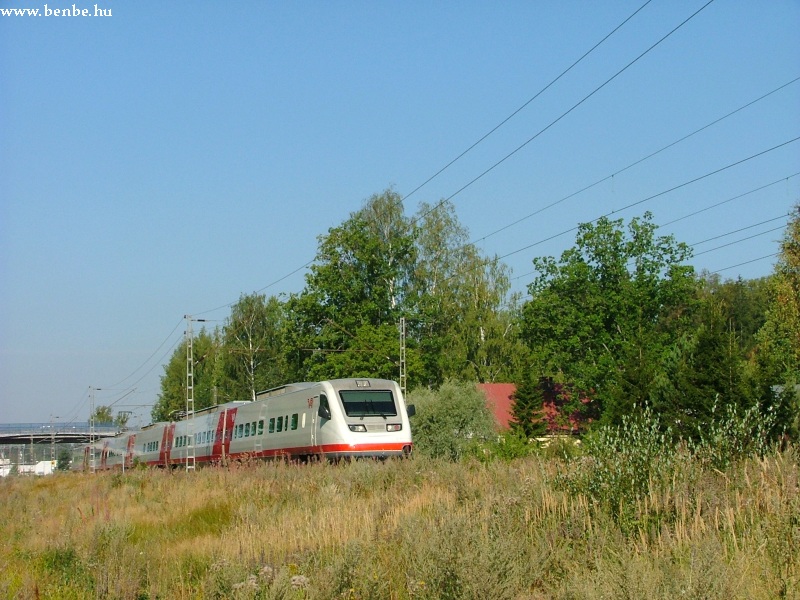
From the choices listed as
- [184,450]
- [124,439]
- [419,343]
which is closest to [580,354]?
[419,343]

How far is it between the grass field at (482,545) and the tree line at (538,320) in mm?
32078

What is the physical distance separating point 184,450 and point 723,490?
36961mm

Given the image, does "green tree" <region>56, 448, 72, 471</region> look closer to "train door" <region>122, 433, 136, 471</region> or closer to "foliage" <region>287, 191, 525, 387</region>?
"train door" <region>122, 433, 136, 471</region>

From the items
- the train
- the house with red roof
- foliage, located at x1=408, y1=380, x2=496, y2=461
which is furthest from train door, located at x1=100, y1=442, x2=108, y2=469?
foliage, located at x1=408, y1=380, x2=496, y2=461

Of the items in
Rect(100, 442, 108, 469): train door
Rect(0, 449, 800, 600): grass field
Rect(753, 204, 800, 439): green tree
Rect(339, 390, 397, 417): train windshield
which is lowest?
Rect(0, 449, 800, 600): grass field

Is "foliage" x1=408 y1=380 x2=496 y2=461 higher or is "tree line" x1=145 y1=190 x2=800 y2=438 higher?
"tree line" x1=145 y1=190 x2=800 y2=438

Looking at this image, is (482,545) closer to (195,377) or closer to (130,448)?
(130,448)

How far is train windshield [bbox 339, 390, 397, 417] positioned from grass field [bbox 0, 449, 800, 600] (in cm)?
1103

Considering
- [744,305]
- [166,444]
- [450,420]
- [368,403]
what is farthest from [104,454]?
[744,305]

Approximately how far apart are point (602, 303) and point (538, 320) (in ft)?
13.5

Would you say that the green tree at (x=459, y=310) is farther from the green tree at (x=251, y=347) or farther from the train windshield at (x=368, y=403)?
the train windshield at (x=368, y=403)

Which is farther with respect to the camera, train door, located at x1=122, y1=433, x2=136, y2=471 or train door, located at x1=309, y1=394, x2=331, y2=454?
train door, located at x1=122, y1=433, x2=136, y2=471

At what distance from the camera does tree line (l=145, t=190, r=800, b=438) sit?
46844 millimetres

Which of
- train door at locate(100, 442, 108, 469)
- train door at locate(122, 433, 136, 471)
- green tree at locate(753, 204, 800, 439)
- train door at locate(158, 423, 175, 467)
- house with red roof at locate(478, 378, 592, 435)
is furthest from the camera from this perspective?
train door at locate(100, 442, 108, 469)
